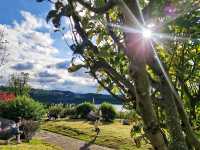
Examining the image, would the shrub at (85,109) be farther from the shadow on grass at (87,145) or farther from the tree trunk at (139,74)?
the tree trunk at (139,74)

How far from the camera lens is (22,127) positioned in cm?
3259

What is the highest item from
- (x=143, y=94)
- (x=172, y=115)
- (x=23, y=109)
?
(x=23, y=109)

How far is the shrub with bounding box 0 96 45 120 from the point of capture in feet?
121

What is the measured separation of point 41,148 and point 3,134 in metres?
6.97

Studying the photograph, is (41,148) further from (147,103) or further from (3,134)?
(147,103)

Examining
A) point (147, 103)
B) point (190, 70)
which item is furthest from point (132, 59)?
point (190, 70)

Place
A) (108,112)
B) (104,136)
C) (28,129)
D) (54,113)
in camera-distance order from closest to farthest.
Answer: (28,129) < (104,136) < (108,112) < (54,113)

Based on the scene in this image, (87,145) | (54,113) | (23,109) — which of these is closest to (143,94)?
(87,145)

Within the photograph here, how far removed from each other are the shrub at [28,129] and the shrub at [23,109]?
3.48 metres

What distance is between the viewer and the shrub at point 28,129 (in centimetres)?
3216

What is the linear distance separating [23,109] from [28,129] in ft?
16.5

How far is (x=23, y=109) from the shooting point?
37.1 m

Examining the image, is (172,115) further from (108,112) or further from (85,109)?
(85,109)

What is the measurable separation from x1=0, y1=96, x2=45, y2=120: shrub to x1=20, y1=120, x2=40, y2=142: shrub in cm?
348
